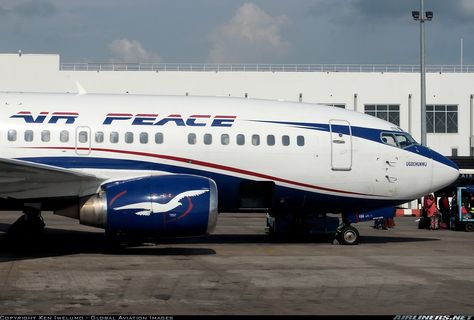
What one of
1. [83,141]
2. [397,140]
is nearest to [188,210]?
[83,141]

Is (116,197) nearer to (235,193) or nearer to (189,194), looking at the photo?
(189,194)

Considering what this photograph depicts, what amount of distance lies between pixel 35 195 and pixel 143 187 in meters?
2.50

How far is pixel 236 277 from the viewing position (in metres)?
13.7

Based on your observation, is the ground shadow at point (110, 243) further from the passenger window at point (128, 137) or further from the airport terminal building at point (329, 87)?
the airport terminal building at point (329, 87)

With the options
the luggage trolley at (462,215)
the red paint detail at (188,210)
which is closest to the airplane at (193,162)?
the red paint detail at (188,210)

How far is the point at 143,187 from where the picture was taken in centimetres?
1619

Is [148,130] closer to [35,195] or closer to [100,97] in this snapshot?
[100,97]

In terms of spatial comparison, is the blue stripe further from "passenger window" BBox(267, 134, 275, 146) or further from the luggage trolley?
the luggage trolley

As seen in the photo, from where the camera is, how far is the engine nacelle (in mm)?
15930

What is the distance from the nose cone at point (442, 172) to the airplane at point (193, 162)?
0.11ft

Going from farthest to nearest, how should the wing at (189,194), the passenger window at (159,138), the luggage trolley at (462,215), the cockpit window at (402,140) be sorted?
1. the luggage trolley at (462,215)
2. the cockpit window at (402,140)
3. the passenger window at (159,138)
4. the wing at (189,194)

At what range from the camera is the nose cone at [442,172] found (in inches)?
782

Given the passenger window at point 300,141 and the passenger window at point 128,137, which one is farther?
the passenger window at point 300,141

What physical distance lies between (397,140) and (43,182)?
9285 mm
